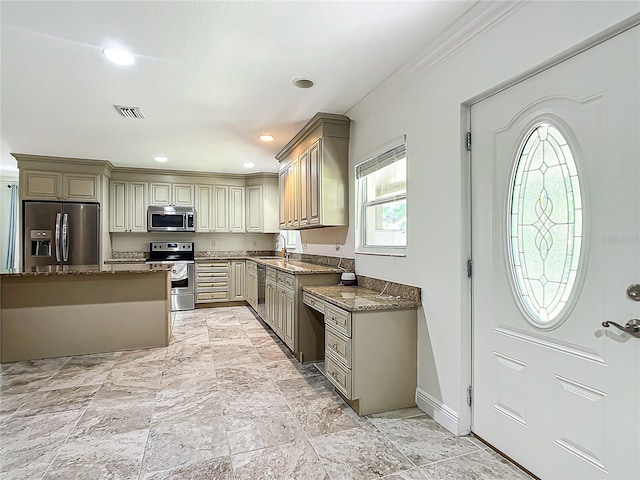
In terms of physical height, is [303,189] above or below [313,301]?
above

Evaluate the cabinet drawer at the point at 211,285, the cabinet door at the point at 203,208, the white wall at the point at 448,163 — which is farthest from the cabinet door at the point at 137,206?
the white wall at the point at 448,163

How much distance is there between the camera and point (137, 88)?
121 inches

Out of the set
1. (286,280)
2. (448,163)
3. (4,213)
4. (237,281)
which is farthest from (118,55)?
(4,213)

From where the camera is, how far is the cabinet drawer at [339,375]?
8.33ft

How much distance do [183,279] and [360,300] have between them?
4467 millimetres

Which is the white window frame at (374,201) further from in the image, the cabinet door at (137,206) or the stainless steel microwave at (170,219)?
the cabinet door at (137,206)

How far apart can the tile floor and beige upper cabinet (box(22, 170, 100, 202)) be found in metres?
2.93

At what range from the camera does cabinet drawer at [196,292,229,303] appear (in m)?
6.53

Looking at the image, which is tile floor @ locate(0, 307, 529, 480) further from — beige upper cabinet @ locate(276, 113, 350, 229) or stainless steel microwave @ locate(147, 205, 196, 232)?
stainless steel microwave @ locate(147, 205, 196, 232)

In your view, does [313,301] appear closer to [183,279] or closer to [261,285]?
[261,285]

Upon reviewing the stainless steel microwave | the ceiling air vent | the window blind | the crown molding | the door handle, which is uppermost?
the ceiling air vent

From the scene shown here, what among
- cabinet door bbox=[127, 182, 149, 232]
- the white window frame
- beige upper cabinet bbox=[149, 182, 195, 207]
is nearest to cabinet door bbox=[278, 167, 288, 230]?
the white window frame

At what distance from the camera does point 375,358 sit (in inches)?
101

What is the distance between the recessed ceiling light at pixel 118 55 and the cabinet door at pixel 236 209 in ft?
14.6
